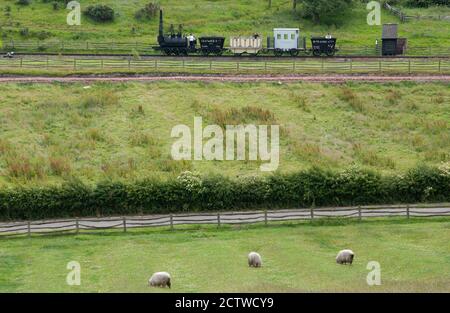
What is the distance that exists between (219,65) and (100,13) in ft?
87.6

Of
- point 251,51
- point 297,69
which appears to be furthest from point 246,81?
point 251,51

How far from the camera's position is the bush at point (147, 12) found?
89625mm

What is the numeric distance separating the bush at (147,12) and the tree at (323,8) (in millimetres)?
16998

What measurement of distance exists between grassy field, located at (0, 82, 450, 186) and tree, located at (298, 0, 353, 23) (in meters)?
30.1

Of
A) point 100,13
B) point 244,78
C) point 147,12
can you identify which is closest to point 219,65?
point 244,78

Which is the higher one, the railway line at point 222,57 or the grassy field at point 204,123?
the railway line at point 222,57

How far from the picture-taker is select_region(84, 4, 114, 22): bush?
87625 mm

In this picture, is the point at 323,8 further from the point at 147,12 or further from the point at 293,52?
the point at 147,12

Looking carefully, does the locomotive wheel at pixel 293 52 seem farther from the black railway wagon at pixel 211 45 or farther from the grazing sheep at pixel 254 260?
the grazing sheep at pixel 254 260

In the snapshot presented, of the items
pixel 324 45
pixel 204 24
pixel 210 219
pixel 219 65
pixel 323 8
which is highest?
pixel 323 8

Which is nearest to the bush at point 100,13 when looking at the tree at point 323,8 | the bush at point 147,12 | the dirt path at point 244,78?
the bush at point 147,12

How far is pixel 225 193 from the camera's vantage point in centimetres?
4222

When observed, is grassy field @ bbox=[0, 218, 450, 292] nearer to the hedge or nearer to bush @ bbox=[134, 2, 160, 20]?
the hedge
